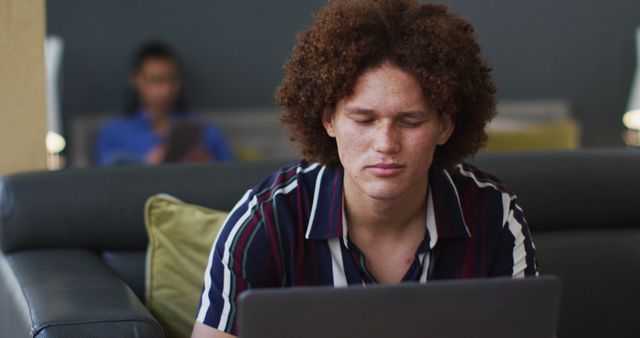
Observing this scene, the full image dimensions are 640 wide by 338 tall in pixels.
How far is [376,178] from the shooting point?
1.66m

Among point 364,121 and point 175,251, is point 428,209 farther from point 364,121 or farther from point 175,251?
point 175,251

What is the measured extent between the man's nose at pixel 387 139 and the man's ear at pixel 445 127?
0.13 metres

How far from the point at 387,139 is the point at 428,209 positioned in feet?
0.88

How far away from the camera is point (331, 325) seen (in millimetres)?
1279

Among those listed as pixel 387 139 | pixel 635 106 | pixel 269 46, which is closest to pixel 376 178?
pixel 387 139

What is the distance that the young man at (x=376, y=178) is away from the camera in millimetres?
1670

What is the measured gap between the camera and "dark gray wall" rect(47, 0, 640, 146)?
4977 mm

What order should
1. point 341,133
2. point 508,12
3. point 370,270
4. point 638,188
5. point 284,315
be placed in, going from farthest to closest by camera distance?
point 508,12 → point 638,188 → point 370,270 → point 341,133 → point 284,315

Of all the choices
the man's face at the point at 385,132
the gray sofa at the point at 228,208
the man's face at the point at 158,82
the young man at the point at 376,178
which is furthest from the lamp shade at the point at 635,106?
the man's face at the point at 385,132

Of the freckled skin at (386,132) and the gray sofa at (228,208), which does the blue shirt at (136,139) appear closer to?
the gray sofa at (228,208)

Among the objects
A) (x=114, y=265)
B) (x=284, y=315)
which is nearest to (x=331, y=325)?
(x=284, y=315)

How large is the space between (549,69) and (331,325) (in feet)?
14.5

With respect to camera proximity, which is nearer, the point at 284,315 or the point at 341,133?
the point at 284,315

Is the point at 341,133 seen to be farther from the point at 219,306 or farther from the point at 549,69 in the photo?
the point at 549,69
